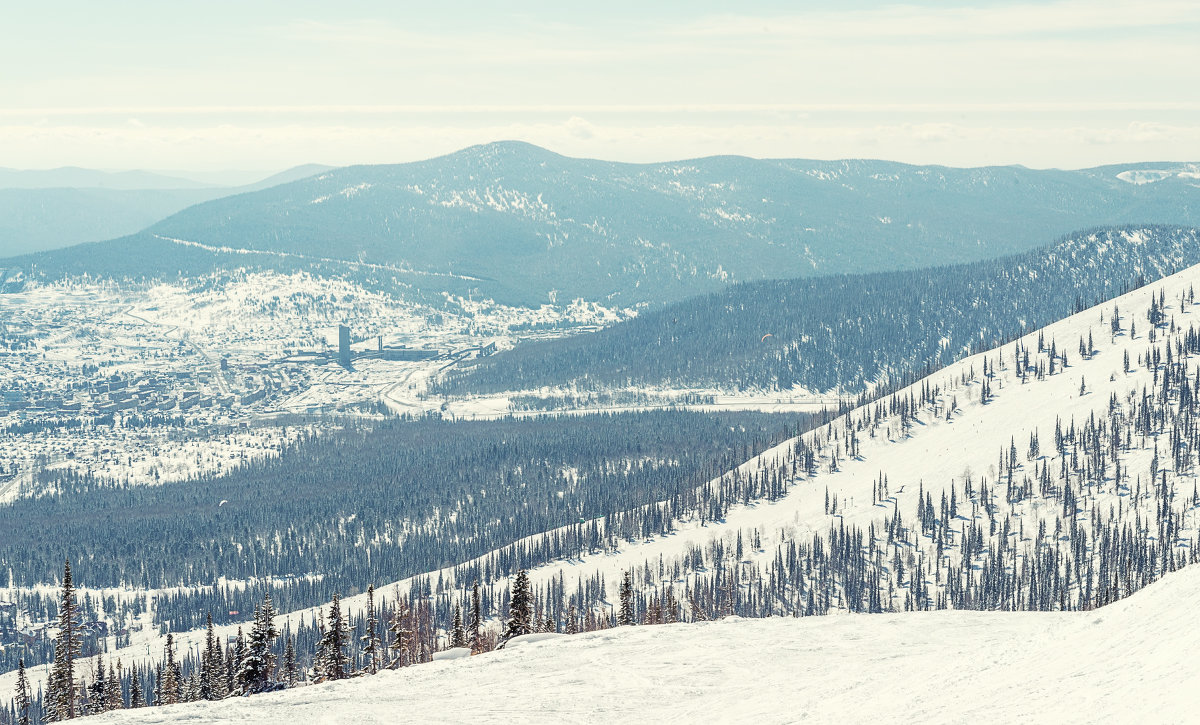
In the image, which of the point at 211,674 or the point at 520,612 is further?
the point at 520,612

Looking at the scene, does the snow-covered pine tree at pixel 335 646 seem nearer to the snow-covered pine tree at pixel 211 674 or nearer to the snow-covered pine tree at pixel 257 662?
the snow-covered pine tree at pixel 257 662

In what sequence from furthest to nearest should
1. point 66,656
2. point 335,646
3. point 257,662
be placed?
1. point 335,646
2. point 257,662
3. point 66,656

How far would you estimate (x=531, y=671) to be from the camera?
123m

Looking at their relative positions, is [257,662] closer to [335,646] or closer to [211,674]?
[335,646]

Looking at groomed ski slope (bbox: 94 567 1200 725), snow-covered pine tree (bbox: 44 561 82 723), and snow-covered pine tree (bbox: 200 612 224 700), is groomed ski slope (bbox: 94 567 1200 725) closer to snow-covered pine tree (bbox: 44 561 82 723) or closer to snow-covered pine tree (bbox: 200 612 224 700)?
snow-covered pine tree (bbox: 44 561 82 723)

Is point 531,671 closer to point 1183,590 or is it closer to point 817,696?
point 817,696

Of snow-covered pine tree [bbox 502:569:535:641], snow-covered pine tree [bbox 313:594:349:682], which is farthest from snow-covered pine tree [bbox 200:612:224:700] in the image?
snow-covered pine tree [bbox 502:569:535:641]

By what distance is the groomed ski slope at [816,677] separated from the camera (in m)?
87.9

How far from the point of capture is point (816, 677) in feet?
384

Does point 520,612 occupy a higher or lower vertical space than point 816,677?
lower

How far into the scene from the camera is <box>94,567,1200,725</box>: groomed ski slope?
87.9 metres

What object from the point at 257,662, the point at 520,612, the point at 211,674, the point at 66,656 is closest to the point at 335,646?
the point at 257,662

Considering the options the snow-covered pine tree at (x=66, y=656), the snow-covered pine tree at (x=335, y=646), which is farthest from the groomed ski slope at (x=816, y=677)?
the snow-covered pine tree at (x=66, y=656)

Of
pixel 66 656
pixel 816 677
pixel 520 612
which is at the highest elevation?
pixel 816 677
